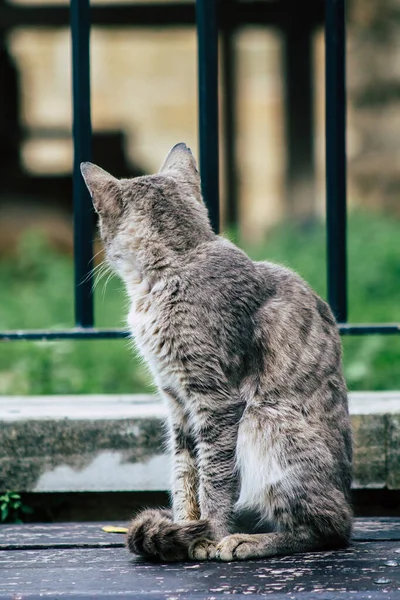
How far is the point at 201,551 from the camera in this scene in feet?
7.94

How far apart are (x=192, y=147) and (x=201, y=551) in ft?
26.7

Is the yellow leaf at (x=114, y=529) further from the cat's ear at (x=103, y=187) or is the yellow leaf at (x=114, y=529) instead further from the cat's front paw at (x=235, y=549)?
the cat's ear at (x=103, y=187)

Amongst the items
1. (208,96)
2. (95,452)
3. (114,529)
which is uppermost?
(208,96)

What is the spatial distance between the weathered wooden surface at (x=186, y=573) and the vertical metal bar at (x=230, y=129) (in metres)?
7.39

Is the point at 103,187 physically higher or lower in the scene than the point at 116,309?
Result: higher

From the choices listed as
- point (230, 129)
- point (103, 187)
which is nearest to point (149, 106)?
point (230, 129)

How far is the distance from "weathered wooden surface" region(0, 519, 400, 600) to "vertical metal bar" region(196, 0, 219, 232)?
42.1 inches

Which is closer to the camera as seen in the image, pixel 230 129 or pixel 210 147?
pixel 210 147

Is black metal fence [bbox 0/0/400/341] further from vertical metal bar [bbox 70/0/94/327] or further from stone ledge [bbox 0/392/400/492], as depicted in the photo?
stone ledge [bbox 0/392/400/492]

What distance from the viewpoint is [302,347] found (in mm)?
2576

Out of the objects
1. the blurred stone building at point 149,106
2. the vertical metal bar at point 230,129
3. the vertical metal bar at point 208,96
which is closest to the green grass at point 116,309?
the vertical metal bar at point 208,96

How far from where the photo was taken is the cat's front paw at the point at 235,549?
7.88 ft

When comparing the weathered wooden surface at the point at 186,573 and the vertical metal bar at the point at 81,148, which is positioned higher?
the vertical metal bar at the point at 81,148

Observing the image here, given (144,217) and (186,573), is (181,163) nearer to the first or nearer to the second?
(144,217)
